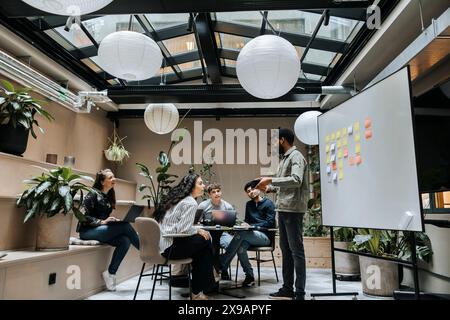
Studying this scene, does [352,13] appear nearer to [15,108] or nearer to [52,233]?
[15,108]

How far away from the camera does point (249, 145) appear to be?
6980 millimetres

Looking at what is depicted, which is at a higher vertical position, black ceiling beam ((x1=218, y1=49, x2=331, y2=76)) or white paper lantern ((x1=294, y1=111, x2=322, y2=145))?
black ceiling beam ((x1=218, y1=49, x2=331, y2=76))

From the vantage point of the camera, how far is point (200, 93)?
209 inches

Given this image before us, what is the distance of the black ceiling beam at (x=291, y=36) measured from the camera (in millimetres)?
4484

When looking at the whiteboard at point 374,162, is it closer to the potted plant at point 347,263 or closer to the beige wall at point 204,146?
the potted plant at point 347,263

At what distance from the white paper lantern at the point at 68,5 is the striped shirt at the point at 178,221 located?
159 centimetres

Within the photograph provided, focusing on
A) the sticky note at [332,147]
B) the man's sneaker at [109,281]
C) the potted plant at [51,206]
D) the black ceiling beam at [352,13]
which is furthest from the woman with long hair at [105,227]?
the black ceiling beam at [352,13]

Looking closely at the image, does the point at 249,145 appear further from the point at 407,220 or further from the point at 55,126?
the point at 407,220

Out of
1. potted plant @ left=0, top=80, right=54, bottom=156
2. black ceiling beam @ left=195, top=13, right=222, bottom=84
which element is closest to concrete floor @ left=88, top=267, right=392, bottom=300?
potted plant @ left=0, top=80, right=54, bottom=156

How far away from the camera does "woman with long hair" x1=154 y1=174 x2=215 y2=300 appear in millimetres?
2555

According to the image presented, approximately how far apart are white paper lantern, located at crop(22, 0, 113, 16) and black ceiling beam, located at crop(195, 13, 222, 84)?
242 centimetres

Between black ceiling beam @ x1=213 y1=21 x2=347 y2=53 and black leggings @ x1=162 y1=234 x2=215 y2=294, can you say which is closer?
black leggings @ x1=162 y1=234 x2=215 y2=294

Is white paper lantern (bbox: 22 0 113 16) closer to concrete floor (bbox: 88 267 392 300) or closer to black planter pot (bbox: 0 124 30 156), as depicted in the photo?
black planter pot (bbox: 0 124 30 156)
